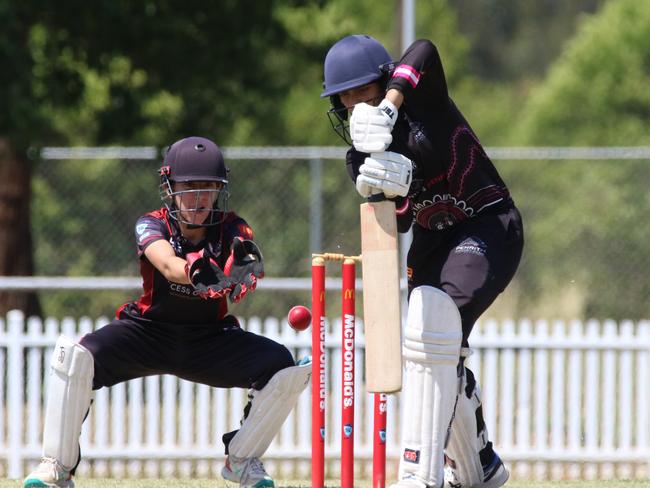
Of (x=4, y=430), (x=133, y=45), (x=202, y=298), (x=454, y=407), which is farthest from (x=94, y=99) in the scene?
(x=454, y=407)

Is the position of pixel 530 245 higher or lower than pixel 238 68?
lower

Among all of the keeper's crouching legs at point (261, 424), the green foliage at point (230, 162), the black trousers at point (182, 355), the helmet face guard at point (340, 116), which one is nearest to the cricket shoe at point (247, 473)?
the keeper's crouching legs at point (261, 424)

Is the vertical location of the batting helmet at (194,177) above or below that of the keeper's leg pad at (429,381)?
above

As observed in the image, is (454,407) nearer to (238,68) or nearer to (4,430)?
(4,430)

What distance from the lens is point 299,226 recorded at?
11055mm

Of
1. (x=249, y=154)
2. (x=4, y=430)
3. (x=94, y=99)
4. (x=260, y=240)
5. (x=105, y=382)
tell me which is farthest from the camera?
(x=94, y=99)

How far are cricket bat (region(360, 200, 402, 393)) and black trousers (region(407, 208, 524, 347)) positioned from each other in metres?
0.29

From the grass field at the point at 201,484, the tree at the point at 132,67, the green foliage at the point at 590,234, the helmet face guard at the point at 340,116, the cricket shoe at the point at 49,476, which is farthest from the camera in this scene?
the green foliage at the point at 590,234

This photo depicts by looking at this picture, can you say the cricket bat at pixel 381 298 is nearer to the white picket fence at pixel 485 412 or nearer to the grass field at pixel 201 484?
the grass field at pixel 201 484

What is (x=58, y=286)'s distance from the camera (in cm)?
882

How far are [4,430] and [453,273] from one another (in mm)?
4721

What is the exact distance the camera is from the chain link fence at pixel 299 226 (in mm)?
10881

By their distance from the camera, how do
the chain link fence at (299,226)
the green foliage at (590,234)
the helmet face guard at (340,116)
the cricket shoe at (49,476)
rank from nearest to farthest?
1. the helmet face guard at (340,116)
2. the cricket shoe at (49,476)
3. the chain link fence at (299,226)
4. the green foliage at (590,234)

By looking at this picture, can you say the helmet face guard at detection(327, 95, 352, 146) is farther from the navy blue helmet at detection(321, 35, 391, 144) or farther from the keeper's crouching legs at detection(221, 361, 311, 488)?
the keeper's crouching legs at detection(221, 361, 311, 488)
